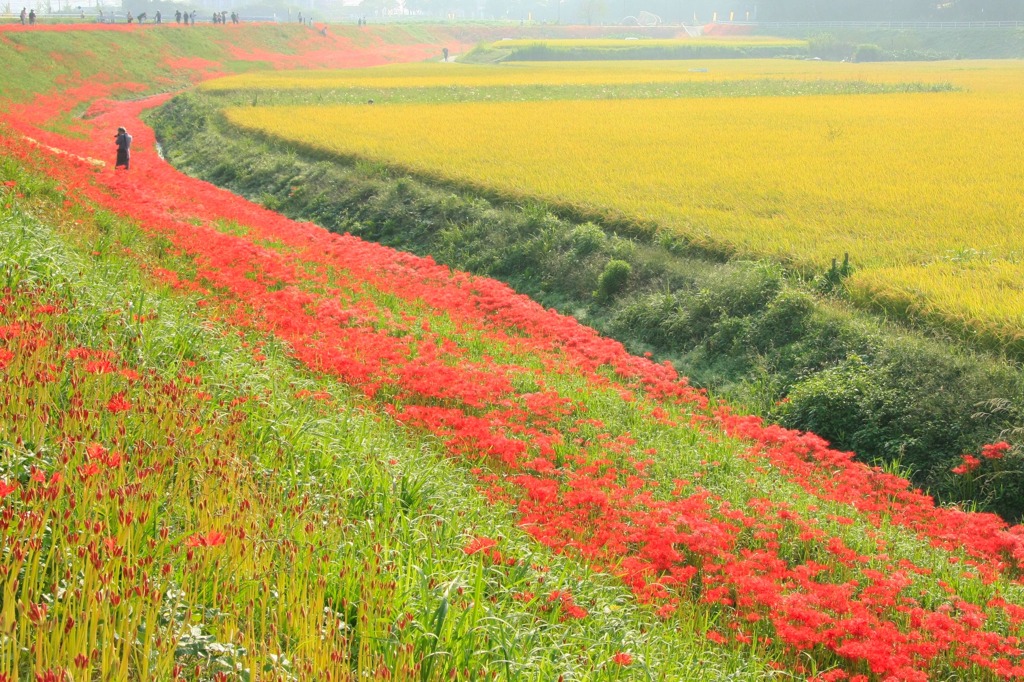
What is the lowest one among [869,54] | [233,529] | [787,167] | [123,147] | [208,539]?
[233,529]

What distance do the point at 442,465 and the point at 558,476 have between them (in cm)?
114

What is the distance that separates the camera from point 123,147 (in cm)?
2139

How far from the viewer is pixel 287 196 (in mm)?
22953

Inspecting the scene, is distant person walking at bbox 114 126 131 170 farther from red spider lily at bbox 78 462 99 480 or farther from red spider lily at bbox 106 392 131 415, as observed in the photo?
red spider lily at bbox 78 462 99 480

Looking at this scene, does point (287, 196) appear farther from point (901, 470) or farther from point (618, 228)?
point (901, 470)

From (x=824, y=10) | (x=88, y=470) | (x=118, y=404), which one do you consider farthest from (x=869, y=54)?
(x=88, y=470)

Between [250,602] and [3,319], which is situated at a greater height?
[3,319]

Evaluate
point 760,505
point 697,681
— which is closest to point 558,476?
point 760,505

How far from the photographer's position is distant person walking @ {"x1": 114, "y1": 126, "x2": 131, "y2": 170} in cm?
2114

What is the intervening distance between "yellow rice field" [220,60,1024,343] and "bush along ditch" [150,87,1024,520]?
712mm

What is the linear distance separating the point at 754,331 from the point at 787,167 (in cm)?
900

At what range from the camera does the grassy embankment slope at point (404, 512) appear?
4016 mm

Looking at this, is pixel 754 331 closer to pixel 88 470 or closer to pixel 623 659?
pixel 623 659

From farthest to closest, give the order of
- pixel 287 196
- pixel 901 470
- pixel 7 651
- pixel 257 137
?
pixel 257 137 → pixel 287 196 → pixel 901 470 → pixel 7 651
